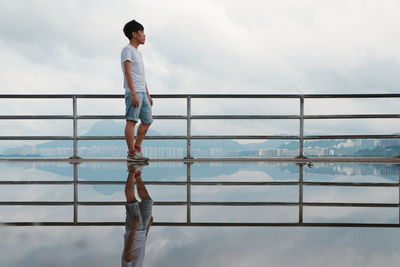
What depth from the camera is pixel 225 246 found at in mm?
1104

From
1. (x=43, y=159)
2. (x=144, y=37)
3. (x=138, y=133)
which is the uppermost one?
(x=144, y=37)

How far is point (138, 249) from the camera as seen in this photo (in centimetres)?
104

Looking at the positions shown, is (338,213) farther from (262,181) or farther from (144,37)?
(144,37)

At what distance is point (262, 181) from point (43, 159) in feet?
12.2

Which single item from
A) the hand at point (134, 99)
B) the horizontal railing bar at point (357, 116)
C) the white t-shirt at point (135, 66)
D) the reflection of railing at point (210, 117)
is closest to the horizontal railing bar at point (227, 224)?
the hand at point (134, 99)

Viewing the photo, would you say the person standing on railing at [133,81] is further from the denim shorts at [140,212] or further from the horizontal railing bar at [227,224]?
the horizontal railing bar at [227,224]

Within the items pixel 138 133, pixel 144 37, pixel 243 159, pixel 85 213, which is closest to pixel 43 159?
pixel 138 133

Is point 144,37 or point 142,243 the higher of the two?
point 144,37

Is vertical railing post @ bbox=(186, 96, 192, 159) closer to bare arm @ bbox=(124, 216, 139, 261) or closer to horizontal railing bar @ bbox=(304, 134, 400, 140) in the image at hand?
horizontal railing bar @ bbox=(304, 134, 400, 140)

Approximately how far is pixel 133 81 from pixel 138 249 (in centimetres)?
336

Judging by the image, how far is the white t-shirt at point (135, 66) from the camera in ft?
13.5

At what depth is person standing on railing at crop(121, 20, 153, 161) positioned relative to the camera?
4.09m

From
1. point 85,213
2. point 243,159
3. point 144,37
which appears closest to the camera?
point 85,213

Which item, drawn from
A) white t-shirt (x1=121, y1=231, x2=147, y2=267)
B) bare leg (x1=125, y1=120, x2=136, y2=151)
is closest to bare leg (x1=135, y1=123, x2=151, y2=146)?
bare leg (x1=125, y1=120, x2=136, y2=151)
